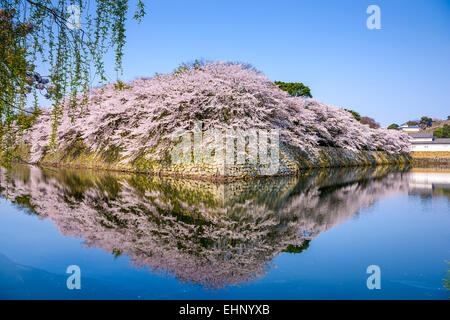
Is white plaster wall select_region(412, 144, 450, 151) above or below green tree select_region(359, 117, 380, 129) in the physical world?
below

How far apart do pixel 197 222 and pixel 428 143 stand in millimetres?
56593

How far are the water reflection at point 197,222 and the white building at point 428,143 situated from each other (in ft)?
160

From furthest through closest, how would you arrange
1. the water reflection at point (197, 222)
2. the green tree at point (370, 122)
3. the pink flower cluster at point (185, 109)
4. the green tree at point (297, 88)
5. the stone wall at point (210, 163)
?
the green tree at point (370, 122), the green tree at point (297, 88), the pink flower cluster at point (185, 109), the stone wall at point (210, 163), the water reflection at point (197, 222)

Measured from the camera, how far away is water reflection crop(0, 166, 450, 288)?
4344 mm

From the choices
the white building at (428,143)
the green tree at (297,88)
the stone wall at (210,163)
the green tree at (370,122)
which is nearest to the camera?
the stone wall at (210,163)

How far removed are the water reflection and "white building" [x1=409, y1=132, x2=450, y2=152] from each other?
160 ft

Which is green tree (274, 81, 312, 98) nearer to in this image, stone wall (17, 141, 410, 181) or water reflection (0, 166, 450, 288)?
stone wall (17, 141, 410, 181)

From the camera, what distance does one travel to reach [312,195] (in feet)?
35.3

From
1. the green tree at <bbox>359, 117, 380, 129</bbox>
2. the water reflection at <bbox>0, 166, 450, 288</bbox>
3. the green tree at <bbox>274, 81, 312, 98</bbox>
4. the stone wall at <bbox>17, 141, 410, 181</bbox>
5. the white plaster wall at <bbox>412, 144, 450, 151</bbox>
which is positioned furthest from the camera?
the green tree at <bbox>359, 117, 380, 129</bbox>

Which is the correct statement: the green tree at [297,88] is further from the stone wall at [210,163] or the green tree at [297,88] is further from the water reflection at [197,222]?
the water reflection at [197,222]

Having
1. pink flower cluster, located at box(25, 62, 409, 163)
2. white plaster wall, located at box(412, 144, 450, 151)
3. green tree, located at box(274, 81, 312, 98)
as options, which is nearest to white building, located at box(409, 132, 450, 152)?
white plaster wall, located at box(412, 144, 450, 151)

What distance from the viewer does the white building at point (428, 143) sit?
5041cm

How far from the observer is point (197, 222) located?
6.60 meters

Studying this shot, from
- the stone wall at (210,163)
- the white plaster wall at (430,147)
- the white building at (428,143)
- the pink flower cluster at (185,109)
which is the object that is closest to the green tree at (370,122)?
the white building at (428,143)
